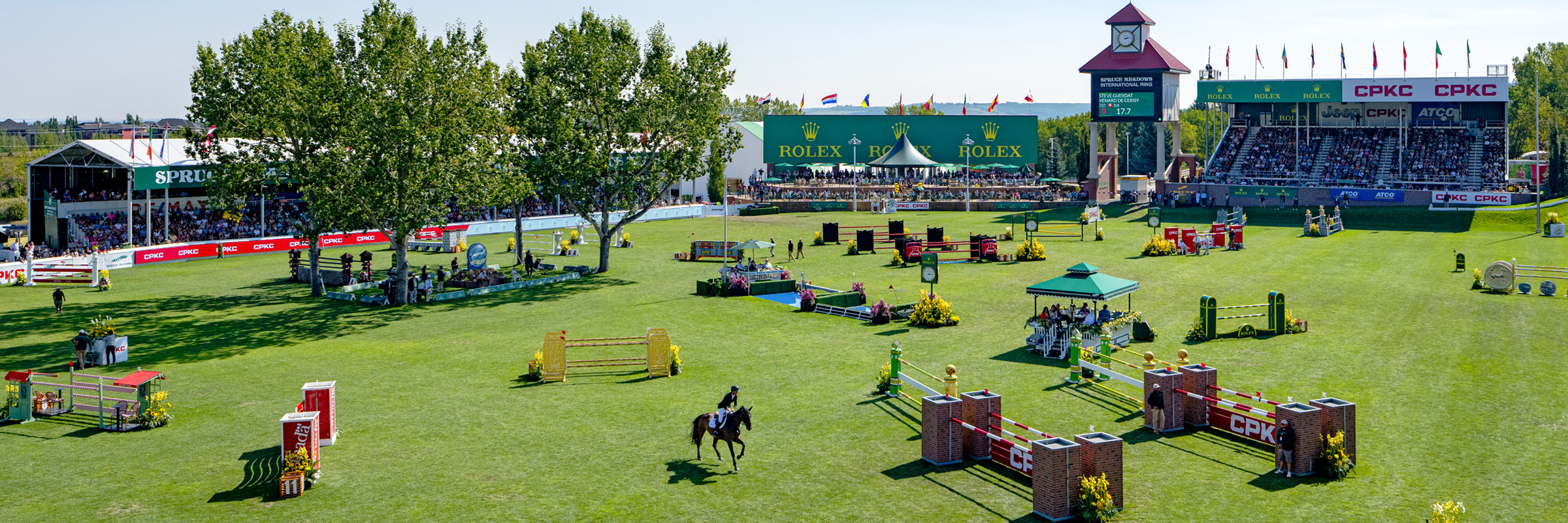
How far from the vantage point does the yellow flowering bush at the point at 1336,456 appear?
17.5 meters

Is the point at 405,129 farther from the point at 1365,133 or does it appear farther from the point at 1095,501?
the point at 1365,133

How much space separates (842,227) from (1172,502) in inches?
1973

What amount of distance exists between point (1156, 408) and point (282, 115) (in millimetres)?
32741

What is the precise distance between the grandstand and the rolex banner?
1565 cm

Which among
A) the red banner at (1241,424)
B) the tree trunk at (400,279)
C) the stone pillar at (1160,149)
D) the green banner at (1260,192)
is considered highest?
the stone pillar at (1160,149)

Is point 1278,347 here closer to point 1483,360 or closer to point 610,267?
point 1483,360

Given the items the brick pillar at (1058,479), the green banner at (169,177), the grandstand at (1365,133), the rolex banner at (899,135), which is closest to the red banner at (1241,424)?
the brick pillar at (1058,479)

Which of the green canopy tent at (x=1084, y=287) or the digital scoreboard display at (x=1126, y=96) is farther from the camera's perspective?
the digital scoreboard display at (x=1126, y=96)

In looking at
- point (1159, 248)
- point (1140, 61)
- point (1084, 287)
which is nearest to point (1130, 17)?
point (1140, 61)

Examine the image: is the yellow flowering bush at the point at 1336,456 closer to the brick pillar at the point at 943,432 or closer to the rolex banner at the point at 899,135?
Answer: the brick pillar at the point at 943,432

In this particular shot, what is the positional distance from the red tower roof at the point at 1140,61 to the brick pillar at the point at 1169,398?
6344 centimetres

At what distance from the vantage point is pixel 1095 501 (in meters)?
15.6

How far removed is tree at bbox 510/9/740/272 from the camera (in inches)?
1826

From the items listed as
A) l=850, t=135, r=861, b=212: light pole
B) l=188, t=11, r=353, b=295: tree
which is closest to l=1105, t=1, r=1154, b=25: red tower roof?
l=850, t=135, r=861, b=212: light pole
